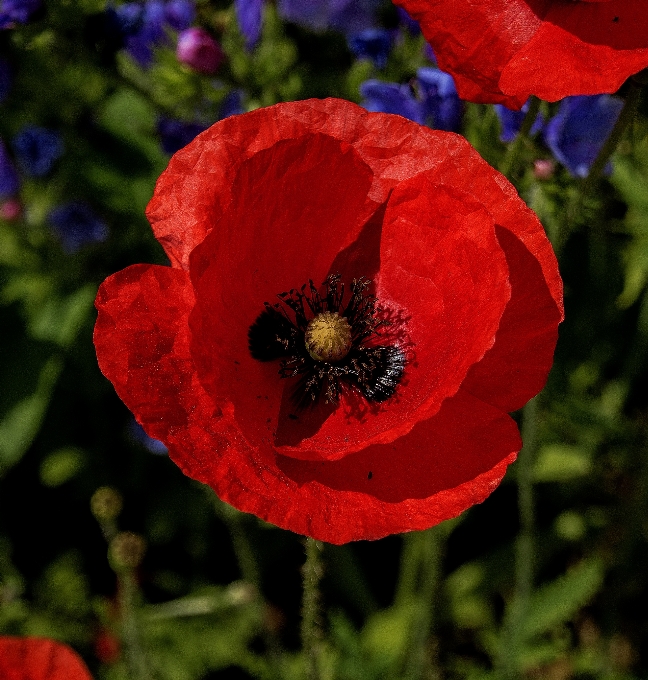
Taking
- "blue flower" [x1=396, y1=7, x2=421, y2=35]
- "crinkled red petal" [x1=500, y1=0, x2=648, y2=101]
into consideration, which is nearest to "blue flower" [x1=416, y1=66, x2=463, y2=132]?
"blue flower" [x1=396, y1=7, x2=421, y2=35]

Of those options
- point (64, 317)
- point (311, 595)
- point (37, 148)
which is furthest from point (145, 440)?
point (311, 595)

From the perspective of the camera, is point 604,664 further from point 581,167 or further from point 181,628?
point 581,167

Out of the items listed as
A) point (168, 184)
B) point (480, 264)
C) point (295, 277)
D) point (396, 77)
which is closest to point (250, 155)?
point (168, 184)

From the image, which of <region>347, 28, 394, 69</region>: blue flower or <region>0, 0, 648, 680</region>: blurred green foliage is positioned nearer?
<region>347, 28, 394, 69</region>: blue flower

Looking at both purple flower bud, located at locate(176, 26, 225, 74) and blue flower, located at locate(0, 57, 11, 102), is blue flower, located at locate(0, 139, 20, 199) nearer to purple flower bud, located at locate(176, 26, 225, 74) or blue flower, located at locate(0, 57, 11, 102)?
blue flower, located at locate(0, 57, 11, 102)

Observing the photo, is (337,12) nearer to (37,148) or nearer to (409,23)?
(409,23)

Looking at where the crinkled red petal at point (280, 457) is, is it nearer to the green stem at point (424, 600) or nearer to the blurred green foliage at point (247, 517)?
the green stem at point (424, 600)
